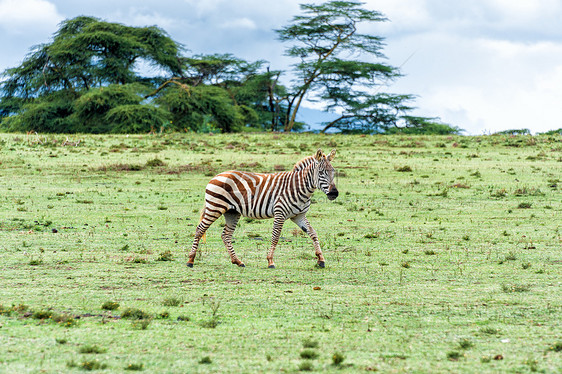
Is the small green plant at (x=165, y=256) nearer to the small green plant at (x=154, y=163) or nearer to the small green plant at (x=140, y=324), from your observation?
the small green plant at (x=140, y=324)

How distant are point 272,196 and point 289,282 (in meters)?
2.01

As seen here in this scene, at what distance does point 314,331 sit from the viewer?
26.8ft

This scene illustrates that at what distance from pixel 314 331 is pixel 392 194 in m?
17.3

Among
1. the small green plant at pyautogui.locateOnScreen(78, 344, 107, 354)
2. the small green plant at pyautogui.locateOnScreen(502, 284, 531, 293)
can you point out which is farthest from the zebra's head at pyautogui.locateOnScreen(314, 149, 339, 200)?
the small green plant at pyautogui.locateOnScreen(78, 344, 107, 354)

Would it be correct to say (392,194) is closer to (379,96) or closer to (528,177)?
(528,177)

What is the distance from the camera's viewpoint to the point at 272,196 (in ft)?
40.9

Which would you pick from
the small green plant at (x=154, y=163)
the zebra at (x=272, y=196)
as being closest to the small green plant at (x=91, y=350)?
the zebra at (x=272, y=196)

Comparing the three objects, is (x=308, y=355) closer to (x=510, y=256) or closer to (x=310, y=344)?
(x=310, y=344)

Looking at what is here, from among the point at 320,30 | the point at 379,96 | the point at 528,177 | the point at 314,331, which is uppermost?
the point at 320,30

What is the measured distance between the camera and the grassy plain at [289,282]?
284 inches

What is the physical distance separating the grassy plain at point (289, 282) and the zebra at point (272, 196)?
74cm

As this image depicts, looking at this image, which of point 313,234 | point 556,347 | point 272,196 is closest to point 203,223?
point 272,196

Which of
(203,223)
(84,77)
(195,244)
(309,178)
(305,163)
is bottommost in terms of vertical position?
(195,244)

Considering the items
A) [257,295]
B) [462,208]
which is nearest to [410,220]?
[462,208]
